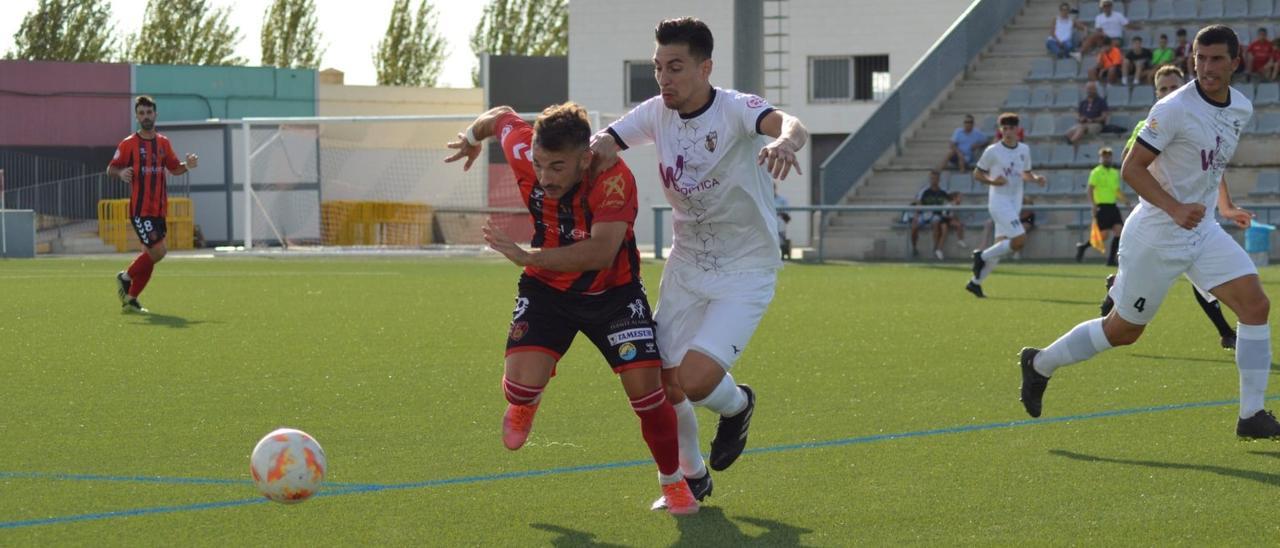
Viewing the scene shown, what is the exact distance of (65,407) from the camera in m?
9.23

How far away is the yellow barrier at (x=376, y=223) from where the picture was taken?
34941 mm

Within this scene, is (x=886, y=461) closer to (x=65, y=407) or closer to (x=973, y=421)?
(x=973, y=421)

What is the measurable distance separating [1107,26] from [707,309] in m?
25.9

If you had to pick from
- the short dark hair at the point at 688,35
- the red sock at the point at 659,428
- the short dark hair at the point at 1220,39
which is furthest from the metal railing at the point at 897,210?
the red sock at the point at 659,428

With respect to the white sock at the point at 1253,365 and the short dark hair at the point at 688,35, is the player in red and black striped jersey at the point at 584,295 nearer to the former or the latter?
the short dark hair at the point at 688,35

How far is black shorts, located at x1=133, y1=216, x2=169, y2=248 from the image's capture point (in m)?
16.3

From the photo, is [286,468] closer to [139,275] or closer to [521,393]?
[521,393]

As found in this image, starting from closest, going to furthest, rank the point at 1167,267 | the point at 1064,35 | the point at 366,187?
the point at 1167,267
the point at 1064,35
the point at 366,187

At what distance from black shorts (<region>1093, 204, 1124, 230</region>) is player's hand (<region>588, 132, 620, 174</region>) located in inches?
741

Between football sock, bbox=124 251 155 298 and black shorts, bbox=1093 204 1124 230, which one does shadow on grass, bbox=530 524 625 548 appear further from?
black shorts, bbox=1093 204 1124 230

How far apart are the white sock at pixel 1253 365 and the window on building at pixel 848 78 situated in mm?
32296

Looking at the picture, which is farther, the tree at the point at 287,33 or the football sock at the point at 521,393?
the tree at the point at 287,33

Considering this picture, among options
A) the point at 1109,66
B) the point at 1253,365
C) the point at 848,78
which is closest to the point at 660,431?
the point at 1253,365

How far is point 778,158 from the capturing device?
597 centimetres
